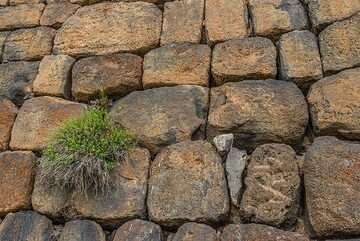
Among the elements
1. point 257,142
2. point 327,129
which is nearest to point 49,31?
point 257,142

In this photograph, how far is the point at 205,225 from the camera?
6.94 ft

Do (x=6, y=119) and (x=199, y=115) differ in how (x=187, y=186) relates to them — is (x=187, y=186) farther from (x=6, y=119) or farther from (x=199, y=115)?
(x=6, y=119)

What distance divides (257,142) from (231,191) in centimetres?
36

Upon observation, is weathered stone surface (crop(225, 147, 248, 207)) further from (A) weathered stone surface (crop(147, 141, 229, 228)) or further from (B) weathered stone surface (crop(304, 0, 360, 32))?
(B) weathered stone surface (crop(304, 0, 360, 32))

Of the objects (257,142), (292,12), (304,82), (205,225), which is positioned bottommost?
(205,225)

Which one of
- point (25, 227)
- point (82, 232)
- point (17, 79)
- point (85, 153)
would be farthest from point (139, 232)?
point (17, 79)

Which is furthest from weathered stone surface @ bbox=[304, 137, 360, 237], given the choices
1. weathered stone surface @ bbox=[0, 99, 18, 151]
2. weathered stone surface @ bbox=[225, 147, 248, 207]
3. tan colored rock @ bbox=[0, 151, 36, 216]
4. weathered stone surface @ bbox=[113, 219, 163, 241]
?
weathered stone surface @ bbox=[0, 99, 18, 151]

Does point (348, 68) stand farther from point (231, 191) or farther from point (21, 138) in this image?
point (21, 138)

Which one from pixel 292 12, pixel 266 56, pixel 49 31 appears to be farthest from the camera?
pixel 49 31

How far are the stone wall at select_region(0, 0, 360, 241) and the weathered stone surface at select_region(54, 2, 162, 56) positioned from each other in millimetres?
11

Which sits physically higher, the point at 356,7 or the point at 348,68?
the point at 356,7

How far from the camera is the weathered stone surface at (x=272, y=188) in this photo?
2.07 metres

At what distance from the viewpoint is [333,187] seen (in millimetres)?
2023

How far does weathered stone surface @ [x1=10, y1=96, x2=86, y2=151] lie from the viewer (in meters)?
2.62
